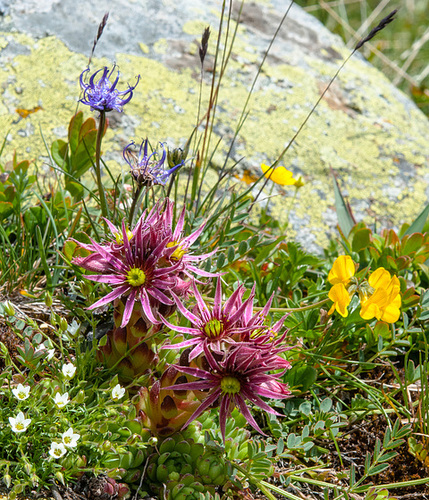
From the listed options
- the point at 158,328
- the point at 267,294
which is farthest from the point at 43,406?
the point at 267,294

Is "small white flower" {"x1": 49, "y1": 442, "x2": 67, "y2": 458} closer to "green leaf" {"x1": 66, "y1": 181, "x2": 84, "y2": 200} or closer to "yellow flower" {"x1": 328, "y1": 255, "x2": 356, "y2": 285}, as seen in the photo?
"yellow flower" {"x1": 328, "y1": 255, "x2": 356, "y2": 285}

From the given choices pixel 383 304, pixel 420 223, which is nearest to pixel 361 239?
pixel 420 223

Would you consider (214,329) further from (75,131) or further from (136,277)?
(75,131)

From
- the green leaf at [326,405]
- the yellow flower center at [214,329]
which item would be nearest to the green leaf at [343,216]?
the green leaf at [326,405]

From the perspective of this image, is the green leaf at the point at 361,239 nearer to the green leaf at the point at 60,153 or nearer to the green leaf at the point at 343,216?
the green leaf at the point at 343,216

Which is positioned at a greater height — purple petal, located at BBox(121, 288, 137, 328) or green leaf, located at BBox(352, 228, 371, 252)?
green leaf, located at BBox(352, 228, 371, 252)

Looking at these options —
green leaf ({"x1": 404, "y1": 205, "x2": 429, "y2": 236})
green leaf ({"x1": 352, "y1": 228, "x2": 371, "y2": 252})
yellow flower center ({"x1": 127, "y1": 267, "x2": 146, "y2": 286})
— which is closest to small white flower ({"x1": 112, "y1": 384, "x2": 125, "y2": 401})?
yellow flower center ({"x1": 127, "y1": 267, "x2": 146, "y2": 286})
